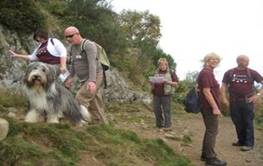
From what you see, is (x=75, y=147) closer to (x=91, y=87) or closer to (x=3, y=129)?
(x=3, y=129)

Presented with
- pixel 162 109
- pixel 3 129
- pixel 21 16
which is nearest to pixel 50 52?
pixel 3 129

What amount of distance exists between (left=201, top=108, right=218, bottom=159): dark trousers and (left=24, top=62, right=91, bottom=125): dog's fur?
249 centimetres

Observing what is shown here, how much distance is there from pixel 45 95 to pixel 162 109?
219 inches

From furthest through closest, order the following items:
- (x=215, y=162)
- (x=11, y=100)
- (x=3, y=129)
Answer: (x=11, y=100) → (x=215, y=162) → (x=3, y=129)

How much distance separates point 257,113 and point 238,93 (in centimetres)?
852

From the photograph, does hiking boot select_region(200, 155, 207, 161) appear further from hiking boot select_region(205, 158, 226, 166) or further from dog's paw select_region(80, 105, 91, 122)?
dog's paw select_region(80, 105, 91, 122)

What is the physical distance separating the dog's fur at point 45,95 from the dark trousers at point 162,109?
192 inches

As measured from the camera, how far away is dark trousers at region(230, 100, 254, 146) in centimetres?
1269

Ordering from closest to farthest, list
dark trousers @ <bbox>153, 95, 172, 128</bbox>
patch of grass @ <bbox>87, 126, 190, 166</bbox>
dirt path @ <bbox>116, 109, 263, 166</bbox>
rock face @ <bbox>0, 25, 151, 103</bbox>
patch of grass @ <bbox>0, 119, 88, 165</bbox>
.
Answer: patch of grass @ <bbox>0, 119, 88, 165</bbox> → patch of grass @ <bbox>87, 126, 190, 166</bbox> → dirt path @ <bbox>116, 109, 263, 166</bbox> → dark trousers @ <bbox>153, 95, 172, 128</bbox> → rock face @ <bbox>0, 25, 151, 103</bbox>

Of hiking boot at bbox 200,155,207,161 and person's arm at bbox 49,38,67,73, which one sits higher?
person's arm at bbox 49,38,67,73

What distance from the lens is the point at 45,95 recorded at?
30.0 ft

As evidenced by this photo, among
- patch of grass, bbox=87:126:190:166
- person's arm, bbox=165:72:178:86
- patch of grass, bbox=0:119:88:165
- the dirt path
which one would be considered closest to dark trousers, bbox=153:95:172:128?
the dirt path

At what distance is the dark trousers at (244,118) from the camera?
1269 cm

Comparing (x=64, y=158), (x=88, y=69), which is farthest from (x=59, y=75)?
(x=64, y=158)
